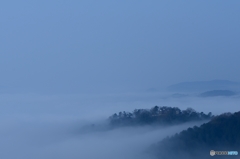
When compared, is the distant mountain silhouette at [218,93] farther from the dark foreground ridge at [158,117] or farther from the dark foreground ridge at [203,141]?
the dark foreground ridge at [203,141]

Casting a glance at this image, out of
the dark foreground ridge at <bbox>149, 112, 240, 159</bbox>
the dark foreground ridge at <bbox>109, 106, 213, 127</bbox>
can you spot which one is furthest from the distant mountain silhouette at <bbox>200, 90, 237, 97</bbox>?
the dark foreground ridge at <bbox>149, 112, 240, 159</bbox>

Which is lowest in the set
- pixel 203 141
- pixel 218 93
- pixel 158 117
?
pixel 203 141

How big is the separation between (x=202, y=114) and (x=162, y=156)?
4.13 m

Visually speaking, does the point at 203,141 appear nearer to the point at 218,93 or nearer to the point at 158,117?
the point at 158,117

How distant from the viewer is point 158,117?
1739cm

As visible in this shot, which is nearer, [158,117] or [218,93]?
[158,117]

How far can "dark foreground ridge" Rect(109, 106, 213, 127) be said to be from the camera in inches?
656

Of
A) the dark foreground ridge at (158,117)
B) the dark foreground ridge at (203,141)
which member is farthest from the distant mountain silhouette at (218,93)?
the dark foreground ridge at (203,141)

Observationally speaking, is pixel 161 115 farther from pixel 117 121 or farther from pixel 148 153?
pixel 148 153

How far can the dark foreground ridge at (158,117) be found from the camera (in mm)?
16656

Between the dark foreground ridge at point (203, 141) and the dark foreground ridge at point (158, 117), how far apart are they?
208cm

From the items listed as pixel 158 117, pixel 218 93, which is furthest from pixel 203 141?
pixel 218 93

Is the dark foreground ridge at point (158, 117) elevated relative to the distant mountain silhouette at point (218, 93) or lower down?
lower down

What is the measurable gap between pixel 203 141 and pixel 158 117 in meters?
4.13
